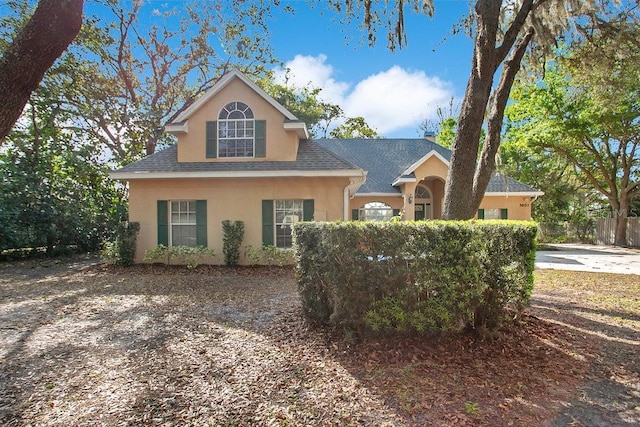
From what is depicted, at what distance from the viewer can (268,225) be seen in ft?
34.4

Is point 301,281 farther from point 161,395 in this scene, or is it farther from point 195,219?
point 195,219

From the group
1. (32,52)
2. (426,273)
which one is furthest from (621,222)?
(32,52)

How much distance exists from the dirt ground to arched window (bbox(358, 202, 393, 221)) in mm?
10882

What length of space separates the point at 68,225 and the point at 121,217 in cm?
199

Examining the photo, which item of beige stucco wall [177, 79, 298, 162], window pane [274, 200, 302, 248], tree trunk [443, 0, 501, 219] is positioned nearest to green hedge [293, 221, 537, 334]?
tree trunk [443, 0, 501, 219]

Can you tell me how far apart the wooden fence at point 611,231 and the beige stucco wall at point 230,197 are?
69.3ft

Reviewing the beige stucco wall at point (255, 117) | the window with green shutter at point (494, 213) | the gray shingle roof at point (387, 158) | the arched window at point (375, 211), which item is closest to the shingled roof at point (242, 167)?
the beige stucco wall at point (255, 117)

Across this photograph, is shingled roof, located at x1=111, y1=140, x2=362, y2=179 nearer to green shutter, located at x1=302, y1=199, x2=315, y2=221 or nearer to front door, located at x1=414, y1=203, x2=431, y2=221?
green shutter, located at x1=302, y1=199, x2=315, y2=221

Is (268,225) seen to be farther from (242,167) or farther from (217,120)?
(217,120)

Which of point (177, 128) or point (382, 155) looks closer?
point (177, 128)

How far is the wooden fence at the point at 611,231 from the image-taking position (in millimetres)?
20391

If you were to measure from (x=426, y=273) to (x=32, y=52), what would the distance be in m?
4.63

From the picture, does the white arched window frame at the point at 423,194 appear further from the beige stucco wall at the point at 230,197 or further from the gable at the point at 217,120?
the gable at the point at 217,120

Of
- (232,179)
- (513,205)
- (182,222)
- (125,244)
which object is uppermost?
(232,179)
